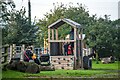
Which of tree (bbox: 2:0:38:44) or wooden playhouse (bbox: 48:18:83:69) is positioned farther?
tree (bbox: 2:0:38:44)

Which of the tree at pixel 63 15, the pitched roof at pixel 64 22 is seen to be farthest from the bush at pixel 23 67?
the tree at pixel 63 15

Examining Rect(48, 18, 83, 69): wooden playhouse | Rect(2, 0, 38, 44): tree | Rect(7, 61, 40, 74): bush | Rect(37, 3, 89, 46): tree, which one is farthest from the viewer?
Rect(37, 3, 89, 46): tree

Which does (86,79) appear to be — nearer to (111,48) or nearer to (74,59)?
(74,59)

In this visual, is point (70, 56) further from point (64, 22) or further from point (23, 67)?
point (23, 67)

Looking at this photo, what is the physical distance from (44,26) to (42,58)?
69.9 feet

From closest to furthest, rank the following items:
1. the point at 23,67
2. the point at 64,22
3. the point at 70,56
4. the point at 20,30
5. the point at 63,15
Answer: the point at 23,67 → the point at 70,56 → the point at 64,22 → the point at 20,30 → the point at 63,15

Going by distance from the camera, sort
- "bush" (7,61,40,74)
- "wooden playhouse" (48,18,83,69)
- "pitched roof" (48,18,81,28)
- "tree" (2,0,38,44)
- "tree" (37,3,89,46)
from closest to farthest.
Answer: "bush" (7,61,40,74), "wooden playhouse" (48,18,83,69), "pitched roof" (48,18,81,28), "tree" (2,0,38,44), "tree" (37,3,89,46)

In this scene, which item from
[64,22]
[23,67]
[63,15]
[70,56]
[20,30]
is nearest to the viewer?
[23,67]

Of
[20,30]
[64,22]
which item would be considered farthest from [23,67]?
[20,30]

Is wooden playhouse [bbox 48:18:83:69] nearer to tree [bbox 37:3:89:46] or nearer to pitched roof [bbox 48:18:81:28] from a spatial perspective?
pitched roof [bbox 48:18:81:28]

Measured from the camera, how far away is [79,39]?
20891 mm

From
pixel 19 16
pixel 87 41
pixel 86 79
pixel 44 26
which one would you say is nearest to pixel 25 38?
pixel 19 16

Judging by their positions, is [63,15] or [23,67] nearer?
[23,67]

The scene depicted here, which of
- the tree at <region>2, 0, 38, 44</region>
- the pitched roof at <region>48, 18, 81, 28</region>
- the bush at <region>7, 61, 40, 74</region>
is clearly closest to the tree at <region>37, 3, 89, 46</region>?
the tree at <region>2, 0, 38, 44</region>
